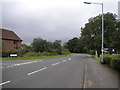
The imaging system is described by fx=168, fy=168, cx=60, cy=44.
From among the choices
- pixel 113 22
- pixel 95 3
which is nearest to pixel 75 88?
pixel 95 3

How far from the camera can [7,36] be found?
6134 centimetres

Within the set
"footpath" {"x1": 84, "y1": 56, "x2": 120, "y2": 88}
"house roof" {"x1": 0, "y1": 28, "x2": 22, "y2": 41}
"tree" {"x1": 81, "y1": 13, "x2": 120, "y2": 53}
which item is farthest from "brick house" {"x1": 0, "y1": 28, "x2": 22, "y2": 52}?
"footpath" {"x1": 84, "y1": 56, "x2": 120, "y2": 88}

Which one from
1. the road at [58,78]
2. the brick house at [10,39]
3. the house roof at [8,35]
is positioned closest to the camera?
the road at [58,78]

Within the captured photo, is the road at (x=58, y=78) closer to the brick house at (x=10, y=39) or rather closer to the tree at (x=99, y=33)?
the tree at (x=99, y=33)

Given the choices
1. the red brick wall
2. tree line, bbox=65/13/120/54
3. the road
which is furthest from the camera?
the red brick wall

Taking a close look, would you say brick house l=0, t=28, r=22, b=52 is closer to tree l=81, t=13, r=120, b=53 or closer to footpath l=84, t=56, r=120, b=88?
tree l=81, t=13, r=120, b=53

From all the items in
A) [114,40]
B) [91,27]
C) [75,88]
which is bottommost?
[75,88]

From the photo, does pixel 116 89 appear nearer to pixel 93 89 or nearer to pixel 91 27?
pixel 93 89

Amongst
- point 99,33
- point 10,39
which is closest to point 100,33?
point 99,33

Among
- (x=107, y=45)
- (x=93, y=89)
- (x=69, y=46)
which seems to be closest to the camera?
(x=93, y=89)

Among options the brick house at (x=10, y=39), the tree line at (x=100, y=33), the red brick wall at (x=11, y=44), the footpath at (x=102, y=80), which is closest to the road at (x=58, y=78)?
the footpath at (x=102, y=80)

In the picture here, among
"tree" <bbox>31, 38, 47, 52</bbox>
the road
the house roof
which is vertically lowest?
the road

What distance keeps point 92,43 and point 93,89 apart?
41279 mm

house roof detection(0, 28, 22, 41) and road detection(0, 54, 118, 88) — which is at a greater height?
house roof detection(0, 28, 22, 41)
